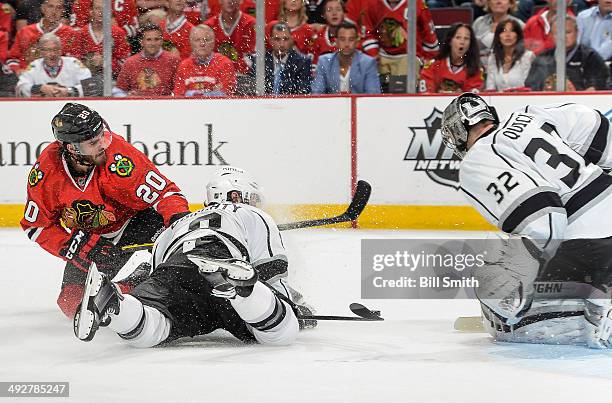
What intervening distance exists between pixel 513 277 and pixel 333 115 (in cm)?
368

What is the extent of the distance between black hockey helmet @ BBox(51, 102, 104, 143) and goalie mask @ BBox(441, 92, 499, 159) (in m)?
1.43

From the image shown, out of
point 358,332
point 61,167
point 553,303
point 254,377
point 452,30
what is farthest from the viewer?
point 452,30

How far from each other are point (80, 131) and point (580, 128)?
6.32 ft

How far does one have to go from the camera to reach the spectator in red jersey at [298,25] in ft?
24.3

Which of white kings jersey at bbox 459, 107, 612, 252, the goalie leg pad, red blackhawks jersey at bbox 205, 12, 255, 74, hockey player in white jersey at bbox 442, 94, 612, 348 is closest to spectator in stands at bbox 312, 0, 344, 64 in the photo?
red blackhawks jersey at bbox 205, 12, 255, 74

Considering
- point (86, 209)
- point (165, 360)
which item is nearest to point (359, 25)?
point (86, 209)

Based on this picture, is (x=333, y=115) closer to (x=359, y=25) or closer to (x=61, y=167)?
(x=359, y=25)

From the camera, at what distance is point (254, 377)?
3.37 m

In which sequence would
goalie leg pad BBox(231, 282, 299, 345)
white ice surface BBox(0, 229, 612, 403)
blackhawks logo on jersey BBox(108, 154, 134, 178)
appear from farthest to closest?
blackhawks logo on jersey BBox(108, 154, 134, 178)
goalie leg pad BBox(231, 282, 299, 345)
white ice surface BBox(0, 229, 612, 403)

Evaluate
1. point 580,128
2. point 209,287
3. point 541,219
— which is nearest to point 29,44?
point 209,287

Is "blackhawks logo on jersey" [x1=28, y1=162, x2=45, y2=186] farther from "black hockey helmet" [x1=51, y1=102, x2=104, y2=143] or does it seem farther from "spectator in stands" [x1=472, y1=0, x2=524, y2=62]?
"spectator in stands" [x1=472, y1=0, x2=524, y2=62]

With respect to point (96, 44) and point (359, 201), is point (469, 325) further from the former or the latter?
point (96, 44)

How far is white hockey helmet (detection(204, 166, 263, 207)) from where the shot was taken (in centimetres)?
417

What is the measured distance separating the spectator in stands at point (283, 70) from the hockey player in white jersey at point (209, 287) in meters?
3.25
